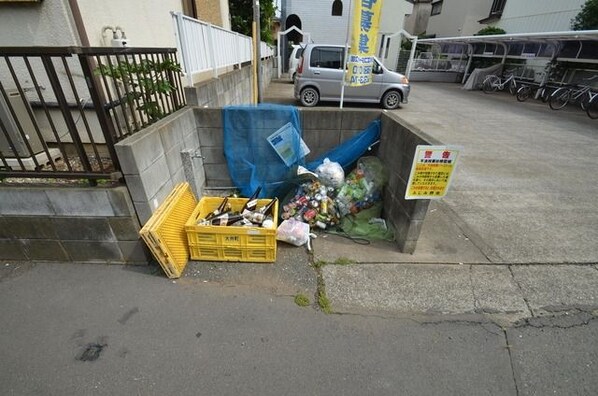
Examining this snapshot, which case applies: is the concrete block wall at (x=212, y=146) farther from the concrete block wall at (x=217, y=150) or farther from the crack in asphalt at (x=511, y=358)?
the crack in asphalt at (x=511, y=358)

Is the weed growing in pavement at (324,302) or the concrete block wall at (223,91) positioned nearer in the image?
the weed growing in pavement at (324,302)

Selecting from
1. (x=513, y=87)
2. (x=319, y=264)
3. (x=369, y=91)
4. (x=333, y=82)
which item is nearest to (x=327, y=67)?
(x=333, y=82)

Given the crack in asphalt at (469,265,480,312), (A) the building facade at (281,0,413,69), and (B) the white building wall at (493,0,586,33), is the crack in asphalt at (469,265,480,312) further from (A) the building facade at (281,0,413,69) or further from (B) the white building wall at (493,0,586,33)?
(A) the building facade at (281,0,413,69)

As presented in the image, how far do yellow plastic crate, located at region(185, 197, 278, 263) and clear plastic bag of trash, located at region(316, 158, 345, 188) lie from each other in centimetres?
117

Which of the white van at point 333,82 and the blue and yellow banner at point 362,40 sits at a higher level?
the blue and yellow banner at point 362,40

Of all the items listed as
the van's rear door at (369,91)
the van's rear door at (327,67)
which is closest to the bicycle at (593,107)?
the van's rear door at (369,91)

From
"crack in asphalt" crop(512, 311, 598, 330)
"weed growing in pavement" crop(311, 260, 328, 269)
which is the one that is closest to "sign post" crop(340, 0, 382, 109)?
"weed growing in pavement" crop(311, 260, 328, 269)

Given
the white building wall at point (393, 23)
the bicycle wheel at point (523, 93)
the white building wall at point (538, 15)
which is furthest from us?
the white building wall at point (393, 23)

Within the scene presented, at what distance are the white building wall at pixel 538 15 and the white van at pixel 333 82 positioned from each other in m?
11.5

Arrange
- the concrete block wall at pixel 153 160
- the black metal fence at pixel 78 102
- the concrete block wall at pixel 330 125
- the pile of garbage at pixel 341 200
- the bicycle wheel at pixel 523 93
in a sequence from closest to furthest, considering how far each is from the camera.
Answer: the black metal fence at pixel 78 102, the concrete block wall at pixel 153 160, the pile of garbage at pixel 341 200, the concrete block wall at pixel 330 125, the bicycle wheel at pixel 523 93

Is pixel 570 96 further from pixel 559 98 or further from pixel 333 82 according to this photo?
pixel 333 82

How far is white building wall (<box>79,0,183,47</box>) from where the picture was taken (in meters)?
3.29

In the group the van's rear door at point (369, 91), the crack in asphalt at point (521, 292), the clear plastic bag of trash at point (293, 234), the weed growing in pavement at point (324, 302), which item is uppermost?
the van's rear door at point (369, 91)

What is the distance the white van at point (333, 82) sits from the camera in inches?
341
